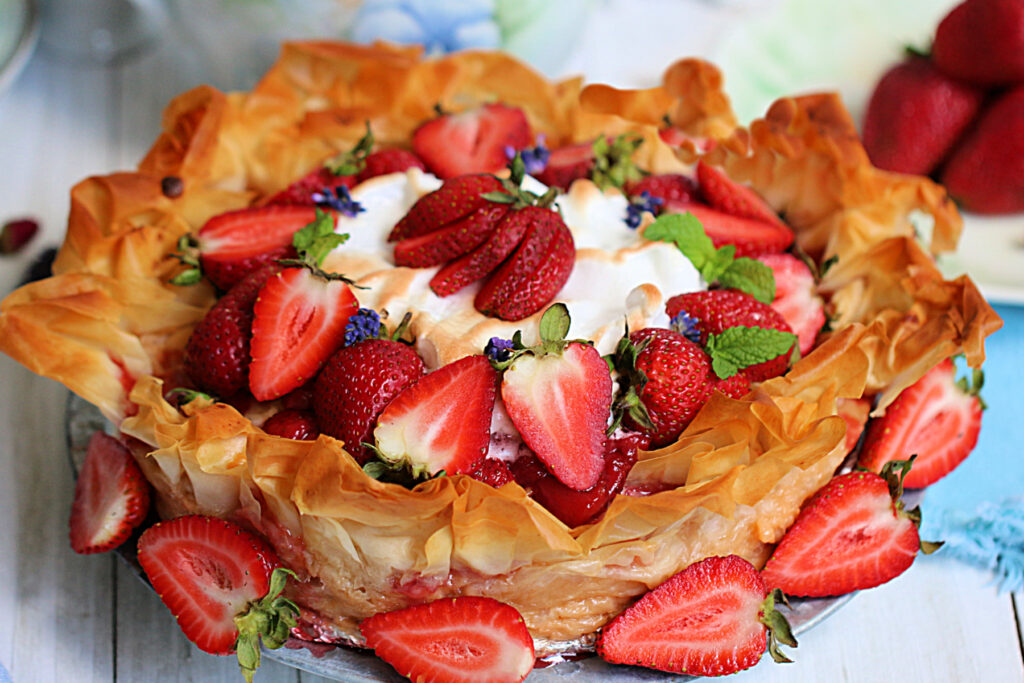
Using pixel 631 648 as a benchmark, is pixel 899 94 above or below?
above

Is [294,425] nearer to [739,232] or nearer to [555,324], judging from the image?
[555,324]

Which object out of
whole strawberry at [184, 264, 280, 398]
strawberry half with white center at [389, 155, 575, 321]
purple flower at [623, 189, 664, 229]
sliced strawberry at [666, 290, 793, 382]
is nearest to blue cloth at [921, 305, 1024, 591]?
sliced strawberry at [666, 290, 793, 382]

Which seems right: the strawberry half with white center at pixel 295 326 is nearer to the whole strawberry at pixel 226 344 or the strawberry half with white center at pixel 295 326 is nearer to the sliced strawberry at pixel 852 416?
the whole strawberry at pixel 226 344

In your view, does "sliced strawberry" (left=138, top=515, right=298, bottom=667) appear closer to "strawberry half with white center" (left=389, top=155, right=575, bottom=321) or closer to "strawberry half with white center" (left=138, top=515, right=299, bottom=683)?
"strawberry half with white center" (left=138, top=515, right=299, bottom=683)

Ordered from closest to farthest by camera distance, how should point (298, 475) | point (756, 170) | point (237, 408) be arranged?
point (298, 475) < point (237, 408) < point (756, 170)

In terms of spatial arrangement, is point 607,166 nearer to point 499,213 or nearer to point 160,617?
point 499,213

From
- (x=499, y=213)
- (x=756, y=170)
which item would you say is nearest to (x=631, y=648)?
(x=499, y=213)

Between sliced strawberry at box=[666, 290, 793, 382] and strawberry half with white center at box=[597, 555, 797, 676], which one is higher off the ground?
sliced strawberry at box=[666, 290, 793, 382]
